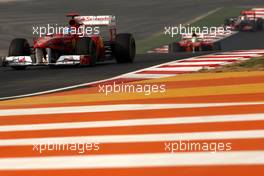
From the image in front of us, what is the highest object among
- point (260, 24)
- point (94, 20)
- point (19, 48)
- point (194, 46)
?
point (94, 20)

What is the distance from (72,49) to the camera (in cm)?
1848

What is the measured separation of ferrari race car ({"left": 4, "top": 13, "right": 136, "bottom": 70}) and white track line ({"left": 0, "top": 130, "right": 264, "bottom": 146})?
401 inches

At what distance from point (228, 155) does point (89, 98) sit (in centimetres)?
486

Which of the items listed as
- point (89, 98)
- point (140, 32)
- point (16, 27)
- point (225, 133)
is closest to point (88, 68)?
point (89, 98)

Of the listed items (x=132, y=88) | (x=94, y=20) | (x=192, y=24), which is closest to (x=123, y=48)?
(x=94, y=20)

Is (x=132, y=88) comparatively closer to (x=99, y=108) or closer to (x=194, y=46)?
(x=99, y=108)

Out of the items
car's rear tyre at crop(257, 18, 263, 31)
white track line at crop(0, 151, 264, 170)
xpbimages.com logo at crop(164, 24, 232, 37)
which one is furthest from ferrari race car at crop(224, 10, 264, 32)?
white track line at crop(0, 151, 264, 170)

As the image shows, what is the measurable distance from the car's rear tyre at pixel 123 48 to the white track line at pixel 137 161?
41.1ft

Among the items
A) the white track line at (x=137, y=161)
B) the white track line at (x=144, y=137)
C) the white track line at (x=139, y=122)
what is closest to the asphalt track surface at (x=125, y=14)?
the white track line at (x=139, y=122)

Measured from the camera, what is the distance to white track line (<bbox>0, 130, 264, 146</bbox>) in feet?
24.2

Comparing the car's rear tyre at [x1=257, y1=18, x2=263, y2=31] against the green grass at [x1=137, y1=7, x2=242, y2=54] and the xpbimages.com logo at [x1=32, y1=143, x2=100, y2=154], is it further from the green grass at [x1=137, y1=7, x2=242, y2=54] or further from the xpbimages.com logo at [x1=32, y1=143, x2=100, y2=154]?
the xpbimages.com logo at [x1=32, y1=143, x2=100, y2=154]

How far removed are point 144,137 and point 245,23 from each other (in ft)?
107

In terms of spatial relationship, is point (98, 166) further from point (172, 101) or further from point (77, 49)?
point (77, 49)

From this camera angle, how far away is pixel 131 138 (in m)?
7.59
